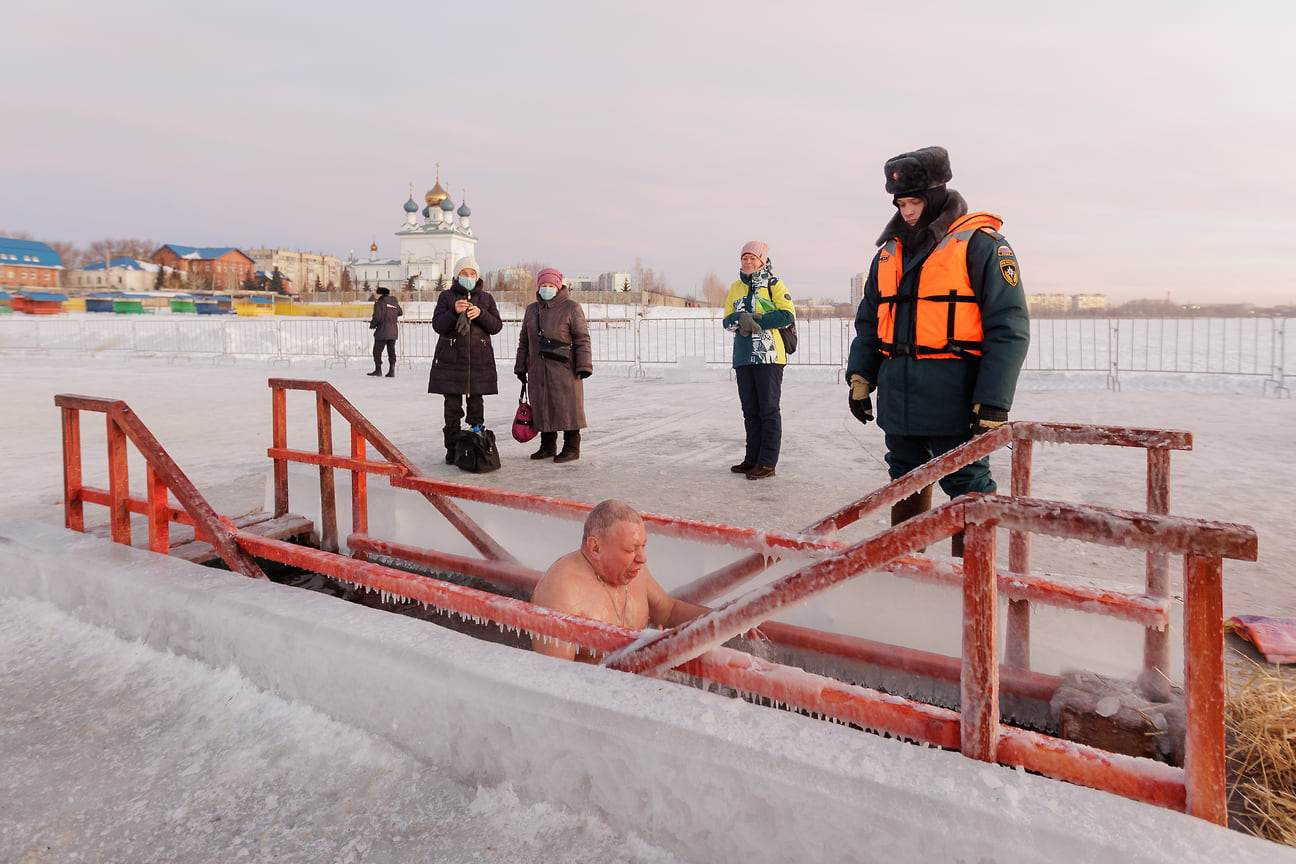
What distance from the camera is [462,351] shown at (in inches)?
255

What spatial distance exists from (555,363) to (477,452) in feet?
3.36

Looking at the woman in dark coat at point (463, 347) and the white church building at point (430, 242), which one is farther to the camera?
the white church building at point (430, 242)

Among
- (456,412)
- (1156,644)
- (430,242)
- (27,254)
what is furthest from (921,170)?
(27,254)

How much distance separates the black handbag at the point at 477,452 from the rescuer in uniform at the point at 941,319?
3544mm

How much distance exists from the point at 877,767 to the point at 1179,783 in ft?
1.74

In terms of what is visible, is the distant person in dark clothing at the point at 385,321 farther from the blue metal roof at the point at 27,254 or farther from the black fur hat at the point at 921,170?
the blue metal roof at the point at 27,254

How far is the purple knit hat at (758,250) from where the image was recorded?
5.90m

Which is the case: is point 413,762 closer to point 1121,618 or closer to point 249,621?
point 249,621

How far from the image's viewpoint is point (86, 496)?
3.55m

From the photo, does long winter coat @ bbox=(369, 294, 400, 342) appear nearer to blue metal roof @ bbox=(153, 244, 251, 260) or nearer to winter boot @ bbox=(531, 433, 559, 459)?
winter boot @ bbox=(531, 433, 559, 459)

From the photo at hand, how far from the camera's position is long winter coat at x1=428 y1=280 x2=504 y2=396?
21.1 ft

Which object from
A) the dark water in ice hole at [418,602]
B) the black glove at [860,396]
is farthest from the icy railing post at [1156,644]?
the dark water in ice hole at [418,602]

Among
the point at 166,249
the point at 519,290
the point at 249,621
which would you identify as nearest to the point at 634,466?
the point at 249,621

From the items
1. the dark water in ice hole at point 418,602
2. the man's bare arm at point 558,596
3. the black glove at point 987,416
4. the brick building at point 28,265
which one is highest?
the brick building at point 28,265
